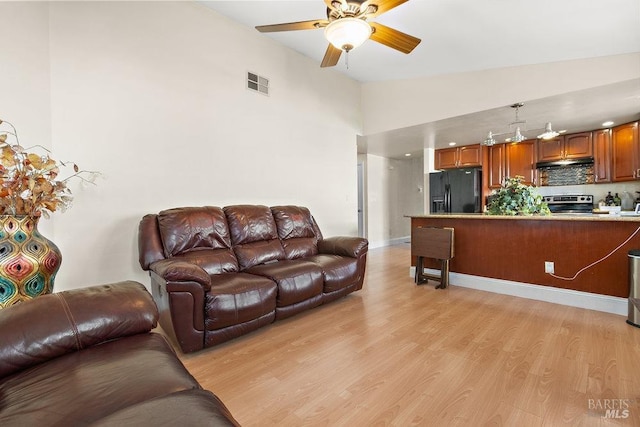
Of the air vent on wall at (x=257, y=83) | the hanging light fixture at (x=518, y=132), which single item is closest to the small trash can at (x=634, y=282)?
the hanging light fixture at (x=518, y=132)

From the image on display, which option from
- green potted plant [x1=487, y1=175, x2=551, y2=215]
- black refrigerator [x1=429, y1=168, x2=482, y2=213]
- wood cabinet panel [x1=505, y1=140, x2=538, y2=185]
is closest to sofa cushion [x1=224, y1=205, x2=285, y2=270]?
green potted plant [x1=487, y1=175, x2=551, y2=215]

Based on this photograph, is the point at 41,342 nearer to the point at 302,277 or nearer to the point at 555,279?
the point at 302,277

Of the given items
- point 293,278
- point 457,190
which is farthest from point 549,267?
point 457,190

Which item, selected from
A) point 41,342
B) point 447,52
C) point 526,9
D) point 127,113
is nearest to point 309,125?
point 447,52

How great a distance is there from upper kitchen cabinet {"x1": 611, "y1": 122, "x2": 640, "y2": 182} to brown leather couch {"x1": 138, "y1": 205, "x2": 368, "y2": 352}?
440 centimetres

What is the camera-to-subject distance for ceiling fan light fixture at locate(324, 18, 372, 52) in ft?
6.42

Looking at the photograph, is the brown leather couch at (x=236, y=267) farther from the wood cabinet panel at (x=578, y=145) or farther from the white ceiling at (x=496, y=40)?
the wood cabinet panel at (x=578, y=145)

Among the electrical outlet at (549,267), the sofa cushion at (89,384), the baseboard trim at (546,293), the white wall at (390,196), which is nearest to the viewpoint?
the sofa cushion at (89,384)

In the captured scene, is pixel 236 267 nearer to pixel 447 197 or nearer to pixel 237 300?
pixel 237 300

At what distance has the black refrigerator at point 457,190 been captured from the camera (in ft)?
18.7

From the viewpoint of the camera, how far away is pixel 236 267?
109 inches

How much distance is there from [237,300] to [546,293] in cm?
313

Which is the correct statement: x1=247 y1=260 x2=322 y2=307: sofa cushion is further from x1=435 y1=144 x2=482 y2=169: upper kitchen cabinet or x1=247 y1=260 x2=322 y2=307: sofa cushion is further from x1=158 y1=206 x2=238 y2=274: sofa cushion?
x1=435 y1=144 x2=482 y2=169: upper kitchen cabinet

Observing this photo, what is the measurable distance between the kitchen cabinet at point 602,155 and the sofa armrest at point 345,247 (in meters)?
4.37
